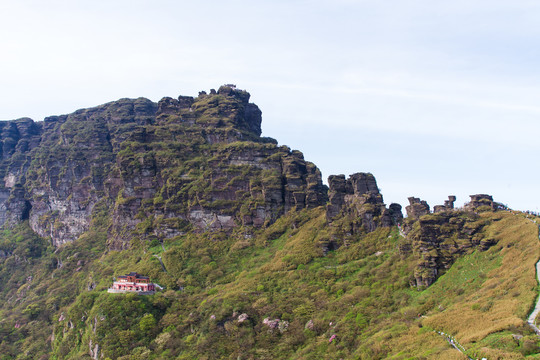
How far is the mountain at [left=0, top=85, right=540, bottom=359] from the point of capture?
210 feet

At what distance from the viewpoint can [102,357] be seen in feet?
279

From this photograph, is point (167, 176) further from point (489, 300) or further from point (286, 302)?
point (489, 300)

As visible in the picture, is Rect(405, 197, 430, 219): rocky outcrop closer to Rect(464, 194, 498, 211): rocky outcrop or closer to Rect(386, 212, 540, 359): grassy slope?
Rect(464, 194, 498, 211): rocky outcrop

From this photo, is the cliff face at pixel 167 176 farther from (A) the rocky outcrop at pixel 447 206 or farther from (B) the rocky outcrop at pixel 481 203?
(B) the rocky outcrop at pixel 481 203

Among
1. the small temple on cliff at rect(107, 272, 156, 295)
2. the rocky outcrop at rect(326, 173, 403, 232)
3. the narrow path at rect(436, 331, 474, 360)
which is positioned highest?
the rocky outcrop at rect(326, 173, 403, 232)

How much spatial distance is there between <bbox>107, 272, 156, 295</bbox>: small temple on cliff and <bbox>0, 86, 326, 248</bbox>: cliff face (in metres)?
19.0

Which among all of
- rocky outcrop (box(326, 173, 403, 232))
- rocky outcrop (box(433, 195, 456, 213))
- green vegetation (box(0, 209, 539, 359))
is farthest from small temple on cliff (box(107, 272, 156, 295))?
rocky outcrop (box(433, 195, 456, 213))

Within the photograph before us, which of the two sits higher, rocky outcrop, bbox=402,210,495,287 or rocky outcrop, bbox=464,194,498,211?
rocky outcrop, bbox=464,194,498,211

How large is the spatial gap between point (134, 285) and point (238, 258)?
2180 cm

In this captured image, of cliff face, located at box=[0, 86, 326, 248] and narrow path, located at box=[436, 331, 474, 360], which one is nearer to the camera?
narrow path, located at box=[436, 331, 474, 360]

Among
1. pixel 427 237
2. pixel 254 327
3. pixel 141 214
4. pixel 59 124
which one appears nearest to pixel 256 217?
pixel 141 214

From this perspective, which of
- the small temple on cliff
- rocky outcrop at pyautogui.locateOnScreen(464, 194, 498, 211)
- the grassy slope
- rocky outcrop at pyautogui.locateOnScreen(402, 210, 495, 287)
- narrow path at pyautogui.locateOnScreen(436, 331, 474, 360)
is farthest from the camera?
the small temple on cliff

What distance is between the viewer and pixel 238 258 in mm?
106312

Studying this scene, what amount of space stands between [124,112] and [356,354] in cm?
14825
